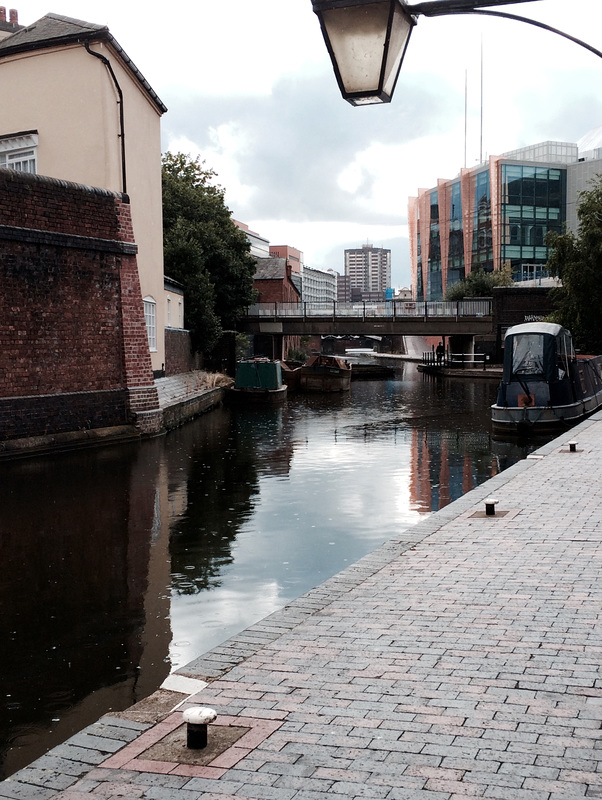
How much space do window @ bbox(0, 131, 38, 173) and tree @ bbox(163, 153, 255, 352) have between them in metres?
12.8

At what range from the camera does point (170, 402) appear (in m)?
21.8

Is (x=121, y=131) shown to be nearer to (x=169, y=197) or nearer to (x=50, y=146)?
(x=50, y=146)

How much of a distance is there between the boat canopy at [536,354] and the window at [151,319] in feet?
33.7

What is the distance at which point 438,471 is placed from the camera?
1476 centimetres

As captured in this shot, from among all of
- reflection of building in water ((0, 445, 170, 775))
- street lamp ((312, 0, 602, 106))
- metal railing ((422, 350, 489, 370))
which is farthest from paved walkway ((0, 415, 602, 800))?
metal railing ((422, 350, 489, 370))

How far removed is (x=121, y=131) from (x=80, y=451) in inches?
327

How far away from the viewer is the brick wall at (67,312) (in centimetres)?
1575

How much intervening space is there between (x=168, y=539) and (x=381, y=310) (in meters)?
38.9

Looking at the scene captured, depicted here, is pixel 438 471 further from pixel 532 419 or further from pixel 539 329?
pixel 539 329

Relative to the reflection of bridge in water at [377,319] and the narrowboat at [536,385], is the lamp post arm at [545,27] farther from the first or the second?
the reflection of bridge in water at [377,319]

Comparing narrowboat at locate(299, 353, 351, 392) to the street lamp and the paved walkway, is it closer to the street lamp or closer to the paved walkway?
the paved walkway

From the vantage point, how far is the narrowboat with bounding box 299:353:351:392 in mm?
38219

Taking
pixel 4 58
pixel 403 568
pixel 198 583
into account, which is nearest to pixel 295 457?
pixel 198 583

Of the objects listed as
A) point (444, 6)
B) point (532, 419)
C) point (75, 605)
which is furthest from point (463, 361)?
point (444, 6)
